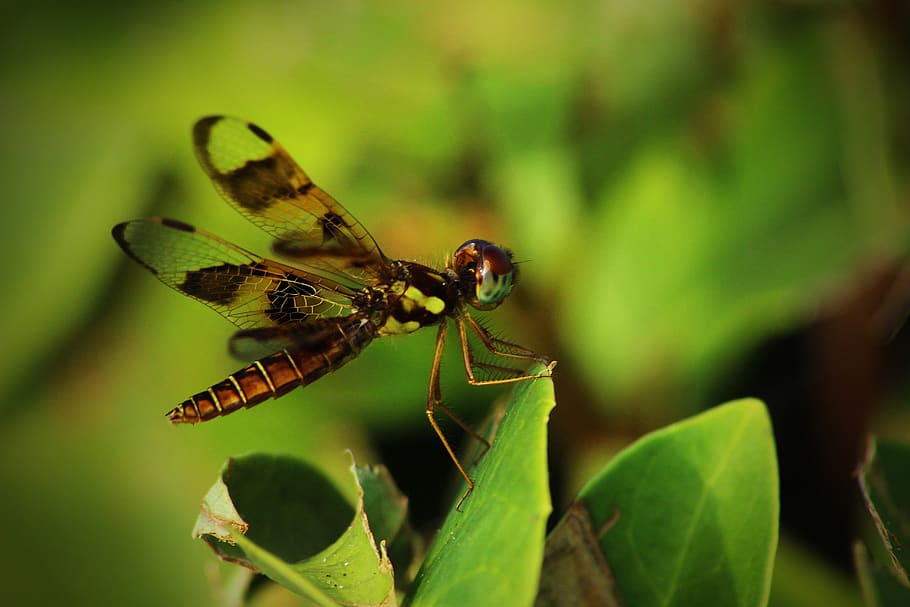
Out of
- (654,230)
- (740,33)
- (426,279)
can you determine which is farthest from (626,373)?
(740,33)

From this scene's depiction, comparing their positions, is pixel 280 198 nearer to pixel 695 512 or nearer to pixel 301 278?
pixel 301 278

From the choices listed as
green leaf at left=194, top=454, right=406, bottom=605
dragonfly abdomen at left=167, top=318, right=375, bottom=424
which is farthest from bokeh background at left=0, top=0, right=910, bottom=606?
green leaf at left=194, top=454, right=406, bottom=605

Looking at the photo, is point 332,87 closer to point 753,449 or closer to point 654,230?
point 654,230

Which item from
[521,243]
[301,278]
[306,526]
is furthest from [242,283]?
[521,243]

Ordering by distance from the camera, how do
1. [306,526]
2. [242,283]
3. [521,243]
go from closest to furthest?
1. [306,526]
2. [242,283]
3. [521,243]

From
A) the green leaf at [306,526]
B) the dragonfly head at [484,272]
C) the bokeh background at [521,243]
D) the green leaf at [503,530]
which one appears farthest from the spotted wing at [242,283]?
the green leaf at [503,530]
